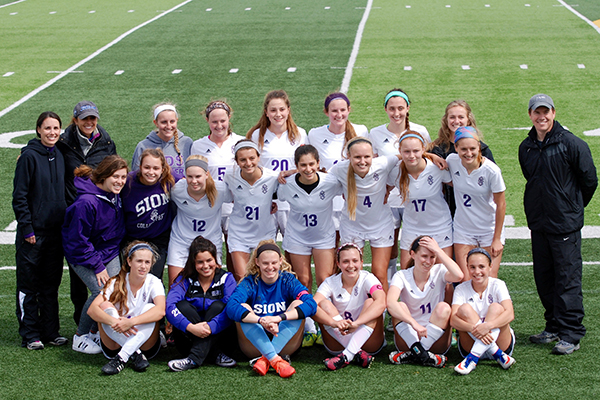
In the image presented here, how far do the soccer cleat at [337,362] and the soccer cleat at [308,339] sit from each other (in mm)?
502

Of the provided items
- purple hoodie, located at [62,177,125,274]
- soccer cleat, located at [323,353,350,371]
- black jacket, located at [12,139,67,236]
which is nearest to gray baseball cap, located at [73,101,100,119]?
black jacket, located at [12,139,67,236]

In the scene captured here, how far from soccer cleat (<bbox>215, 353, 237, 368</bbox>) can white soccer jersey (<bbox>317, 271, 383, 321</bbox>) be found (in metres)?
0.86

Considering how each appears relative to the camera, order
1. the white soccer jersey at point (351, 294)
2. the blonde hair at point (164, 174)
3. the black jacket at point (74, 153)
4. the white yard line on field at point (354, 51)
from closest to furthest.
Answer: the white soccer jersey at point (351, 294) → the blonde hair at point (164, 174) → the black jacket at point (74, 153) → the white yard line on field at point (354, 51)

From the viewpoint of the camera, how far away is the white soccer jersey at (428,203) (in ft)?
18.6

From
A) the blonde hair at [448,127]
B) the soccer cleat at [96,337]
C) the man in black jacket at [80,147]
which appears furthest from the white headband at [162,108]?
the blonde hair at [448,127]

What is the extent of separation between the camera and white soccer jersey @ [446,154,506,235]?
5473mm

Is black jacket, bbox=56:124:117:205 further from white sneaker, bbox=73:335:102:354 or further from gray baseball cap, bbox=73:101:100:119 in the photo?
white sneaker, bbox=73:335:102:354

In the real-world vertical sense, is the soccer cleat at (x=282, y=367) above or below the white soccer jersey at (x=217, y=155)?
below

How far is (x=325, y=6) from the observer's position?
2392 centimetres

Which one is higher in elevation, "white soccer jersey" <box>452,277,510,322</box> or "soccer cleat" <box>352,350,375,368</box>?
"white soccer jersey" <box>452,277,510,322</box>

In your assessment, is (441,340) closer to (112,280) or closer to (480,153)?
(480,153)

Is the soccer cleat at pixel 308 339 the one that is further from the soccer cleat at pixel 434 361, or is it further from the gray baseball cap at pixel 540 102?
the gray baseball cap at pixel 540 102

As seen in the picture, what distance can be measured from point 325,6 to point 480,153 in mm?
19480

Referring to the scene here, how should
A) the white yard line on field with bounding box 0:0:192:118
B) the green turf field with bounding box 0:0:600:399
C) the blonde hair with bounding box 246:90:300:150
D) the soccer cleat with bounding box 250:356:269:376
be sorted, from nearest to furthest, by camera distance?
the green turf field with bounding box 0:0:600:399
the soccer cleat with bounding box 250:356:269:376
the blonde hair with bounding box 246:90:300:150
the white yard line on field with bounding box 0:0:192:118
